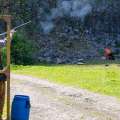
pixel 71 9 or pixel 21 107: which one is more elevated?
pixel 71 9

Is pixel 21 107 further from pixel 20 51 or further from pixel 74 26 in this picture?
pixel 74 26

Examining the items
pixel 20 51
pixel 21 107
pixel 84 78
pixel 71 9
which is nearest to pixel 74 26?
pixel 71 9

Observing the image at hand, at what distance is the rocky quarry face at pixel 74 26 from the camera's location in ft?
116

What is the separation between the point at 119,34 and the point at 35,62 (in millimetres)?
8770

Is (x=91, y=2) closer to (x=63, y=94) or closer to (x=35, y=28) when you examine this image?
(x=35, y=28)

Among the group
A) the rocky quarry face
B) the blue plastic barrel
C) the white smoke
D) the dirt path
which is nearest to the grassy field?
the dirt path

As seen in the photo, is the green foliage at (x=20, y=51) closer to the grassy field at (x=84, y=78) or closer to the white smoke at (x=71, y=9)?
the grassy field at (x=84, y=78)

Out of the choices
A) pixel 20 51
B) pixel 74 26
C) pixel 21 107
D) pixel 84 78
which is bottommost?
pixel 84 78

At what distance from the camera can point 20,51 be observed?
29.6 m

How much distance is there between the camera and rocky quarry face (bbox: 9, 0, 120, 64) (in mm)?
35500

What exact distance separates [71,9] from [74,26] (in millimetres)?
1304

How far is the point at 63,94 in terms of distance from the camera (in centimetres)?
1620

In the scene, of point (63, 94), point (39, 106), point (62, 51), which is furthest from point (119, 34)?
point (39, 106)

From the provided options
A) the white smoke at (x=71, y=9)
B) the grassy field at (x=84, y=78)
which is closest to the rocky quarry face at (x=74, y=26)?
the white smoke at (x=71, y=9)
